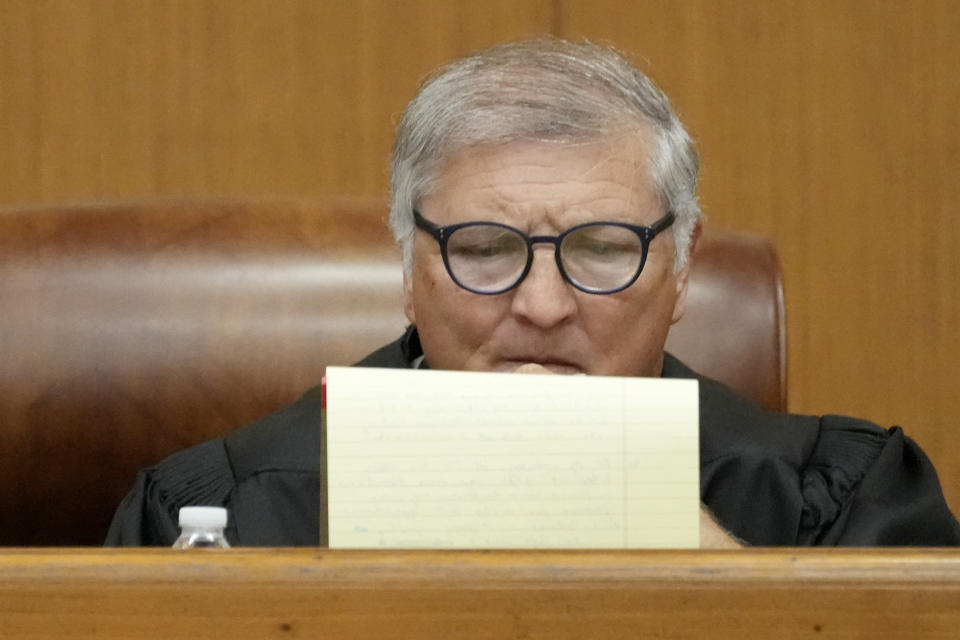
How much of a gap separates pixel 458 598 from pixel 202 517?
297 mm

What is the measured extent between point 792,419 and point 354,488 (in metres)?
0.77

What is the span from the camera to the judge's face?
4.51ft

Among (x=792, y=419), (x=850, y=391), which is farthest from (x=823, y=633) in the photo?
(x=850, y=391)

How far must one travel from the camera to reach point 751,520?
146cm

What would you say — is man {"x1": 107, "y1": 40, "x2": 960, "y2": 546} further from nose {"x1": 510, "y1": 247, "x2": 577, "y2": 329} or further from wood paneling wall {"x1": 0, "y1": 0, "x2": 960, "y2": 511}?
wood paneling wall {"x1": 0, "y1": 0, "x2": 960, "y2": 511}

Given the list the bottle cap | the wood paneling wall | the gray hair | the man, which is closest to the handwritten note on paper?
the bottle cap

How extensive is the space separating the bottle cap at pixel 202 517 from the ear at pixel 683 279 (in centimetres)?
70

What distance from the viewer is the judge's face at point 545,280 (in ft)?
4.51

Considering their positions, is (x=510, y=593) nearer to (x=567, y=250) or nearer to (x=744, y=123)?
(x=567, y=250)

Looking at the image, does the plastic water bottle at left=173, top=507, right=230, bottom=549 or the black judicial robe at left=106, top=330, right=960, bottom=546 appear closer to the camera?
the plastic water bottle at left=173, top=507, right=230, bottom=549

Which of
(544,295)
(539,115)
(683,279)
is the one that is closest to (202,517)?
(544,295)

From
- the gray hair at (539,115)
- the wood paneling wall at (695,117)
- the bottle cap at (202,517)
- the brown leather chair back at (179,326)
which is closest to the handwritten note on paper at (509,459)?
the bottle cap at (202,517)

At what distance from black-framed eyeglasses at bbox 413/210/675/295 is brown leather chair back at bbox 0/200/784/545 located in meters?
0.25

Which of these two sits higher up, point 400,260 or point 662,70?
point 662,70
